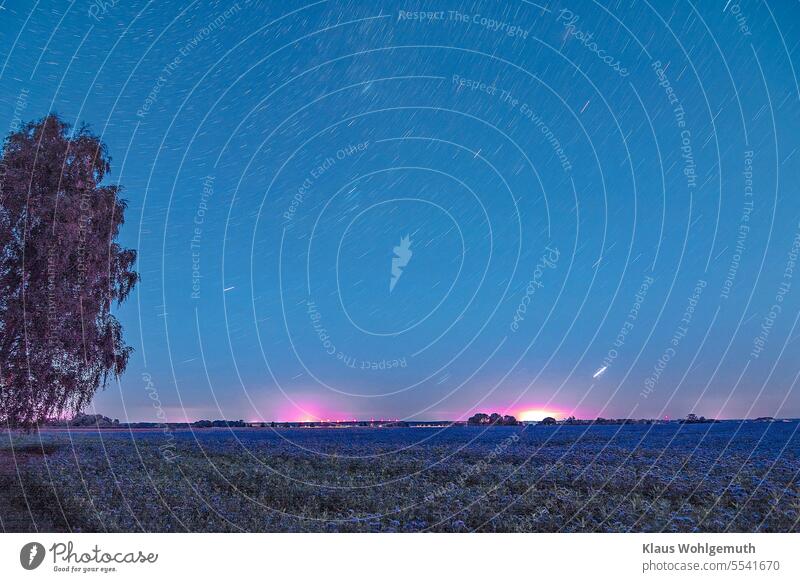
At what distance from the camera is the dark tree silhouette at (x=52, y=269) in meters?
24.1

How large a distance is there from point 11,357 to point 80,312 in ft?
9.07

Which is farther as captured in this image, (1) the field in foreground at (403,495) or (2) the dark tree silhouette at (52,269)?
(2) the dark tree silhouette at (52,269)

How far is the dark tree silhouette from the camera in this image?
2412 cm

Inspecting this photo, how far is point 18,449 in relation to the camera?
124 ft
